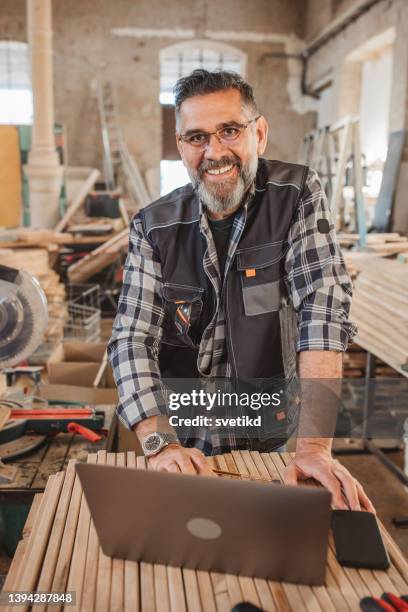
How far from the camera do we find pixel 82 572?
106 cm

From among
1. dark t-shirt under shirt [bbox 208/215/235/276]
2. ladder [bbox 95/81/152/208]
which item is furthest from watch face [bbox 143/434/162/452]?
ladder [bbox 95/81/152/208]

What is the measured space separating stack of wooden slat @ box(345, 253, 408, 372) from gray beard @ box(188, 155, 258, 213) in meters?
1.62

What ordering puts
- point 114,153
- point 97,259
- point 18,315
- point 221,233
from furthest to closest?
point 114,153
point 97,259
point 18,315
point 221,233

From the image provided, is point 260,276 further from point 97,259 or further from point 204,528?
point 97,259

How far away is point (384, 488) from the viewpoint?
3711 millimetres

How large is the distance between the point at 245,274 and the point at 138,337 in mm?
386

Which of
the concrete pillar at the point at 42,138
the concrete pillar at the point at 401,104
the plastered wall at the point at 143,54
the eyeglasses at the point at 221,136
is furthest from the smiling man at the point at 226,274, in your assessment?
the plastered wall at the point at 143,54

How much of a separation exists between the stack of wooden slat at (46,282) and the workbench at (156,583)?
2748mm

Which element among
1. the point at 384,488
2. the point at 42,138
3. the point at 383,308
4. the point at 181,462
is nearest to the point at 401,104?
the point at 42,138

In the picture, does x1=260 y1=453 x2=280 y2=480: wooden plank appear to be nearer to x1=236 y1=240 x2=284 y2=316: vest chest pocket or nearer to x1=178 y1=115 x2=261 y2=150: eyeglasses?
x1=236 y1=240 x2=284 y2=316: vest chest pocket

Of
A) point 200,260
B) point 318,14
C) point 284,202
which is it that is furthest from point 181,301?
point 318,14

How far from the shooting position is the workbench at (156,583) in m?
Result: 0.98

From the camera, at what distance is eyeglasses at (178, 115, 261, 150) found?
66.7 inches

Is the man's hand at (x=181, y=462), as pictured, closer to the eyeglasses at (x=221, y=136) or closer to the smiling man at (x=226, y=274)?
the smiling man at (x=226, y=274)
